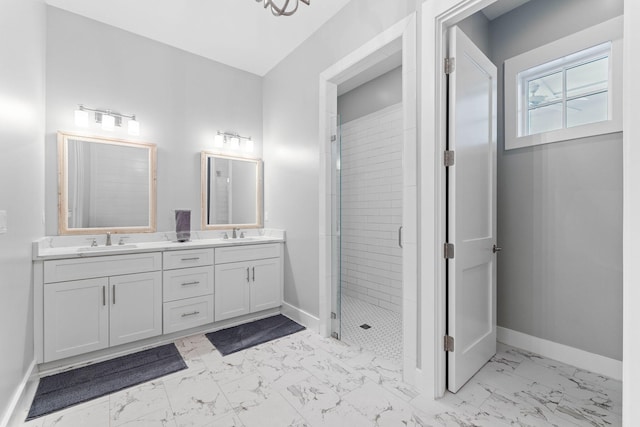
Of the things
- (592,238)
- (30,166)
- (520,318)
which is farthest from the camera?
(520,318)

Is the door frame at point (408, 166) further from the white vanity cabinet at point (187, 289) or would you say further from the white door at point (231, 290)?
the white vanity cabinet at point (187, 289)

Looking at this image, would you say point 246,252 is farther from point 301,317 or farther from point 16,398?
point 16,398

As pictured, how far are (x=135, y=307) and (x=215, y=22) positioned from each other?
266cm

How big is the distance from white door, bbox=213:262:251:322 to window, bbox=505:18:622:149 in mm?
2802

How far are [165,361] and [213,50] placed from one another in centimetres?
309

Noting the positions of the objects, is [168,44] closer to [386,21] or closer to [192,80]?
[192,80]

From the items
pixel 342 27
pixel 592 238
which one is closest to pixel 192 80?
pixel 342 27

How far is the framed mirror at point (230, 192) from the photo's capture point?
328 cm

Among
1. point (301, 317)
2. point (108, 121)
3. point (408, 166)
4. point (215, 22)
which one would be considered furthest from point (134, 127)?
point (408, 166)

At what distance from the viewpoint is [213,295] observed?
280cm

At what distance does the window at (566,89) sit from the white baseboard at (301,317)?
2406mm

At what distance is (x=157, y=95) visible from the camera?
2.97m

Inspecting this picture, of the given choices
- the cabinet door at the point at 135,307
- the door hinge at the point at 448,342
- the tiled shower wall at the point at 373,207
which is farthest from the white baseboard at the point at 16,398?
the tiled shower wall at the point at 373,207

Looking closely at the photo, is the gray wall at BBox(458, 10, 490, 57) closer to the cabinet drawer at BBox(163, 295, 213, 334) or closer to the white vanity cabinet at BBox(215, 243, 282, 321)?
the white vanity cabinet at BBox(215, 243, 282, 321)
